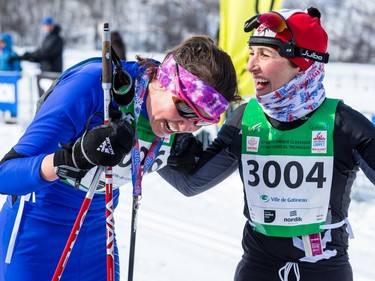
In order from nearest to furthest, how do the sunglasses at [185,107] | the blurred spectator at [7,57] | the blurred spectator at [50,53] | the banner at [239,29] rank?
1. the sunglasses at [185,107]
2. the banner at [239,29]
3. the blurred spectator at [50,53]
4. the blurred spectator at [7,57]

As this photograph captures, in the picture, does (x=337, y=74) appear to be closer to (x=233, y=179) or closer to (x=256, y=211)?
(x=233, y=179)

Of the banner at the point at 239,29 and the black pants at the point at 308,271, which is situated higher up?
the banner at the point at 239,29

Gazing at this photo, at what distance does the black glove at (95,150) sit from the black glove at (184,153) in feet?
1.98

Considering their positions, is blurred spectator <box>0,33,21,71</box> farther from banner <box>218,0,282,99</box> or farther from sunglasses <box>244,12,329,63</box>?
sunglasses <box>244,12,329,63</box>

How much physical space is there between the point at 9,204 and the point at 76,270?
1.16 ft

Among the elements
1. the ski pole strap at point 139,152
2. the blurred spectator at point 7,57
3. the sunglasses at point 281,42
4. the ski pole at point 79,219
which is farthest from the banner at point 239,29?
the blurred spectator at point 7,57

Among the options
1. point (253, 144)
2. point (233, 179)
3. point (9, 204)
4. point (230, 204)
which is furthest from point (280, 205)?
point (233, 179)

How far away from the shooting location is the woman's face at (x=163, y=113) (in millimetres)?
1920

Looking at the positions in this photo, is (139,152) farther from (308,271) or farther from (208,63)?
(308,271)

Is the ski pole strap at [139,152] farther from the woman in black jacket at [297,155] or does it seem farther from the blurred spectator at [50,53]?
the blurred spectator at [50,53]

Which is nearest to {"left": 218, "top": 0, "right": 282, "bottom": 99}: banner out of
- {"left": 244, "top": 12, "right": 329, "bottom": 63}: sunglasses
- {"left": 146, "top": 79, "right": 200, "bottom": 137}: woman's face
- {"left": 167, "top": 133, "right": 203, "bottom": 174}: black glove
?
{"left": 167, "top": 133, "right": 203, "bottom": 174}: black glove

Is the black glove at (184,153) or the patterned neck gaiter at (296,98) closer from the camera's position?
the patterned neck gaiter at (296,98)

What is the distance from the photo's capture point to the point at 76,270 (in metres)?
2.14

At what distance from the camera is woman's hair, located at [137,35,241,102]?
1.91 m
